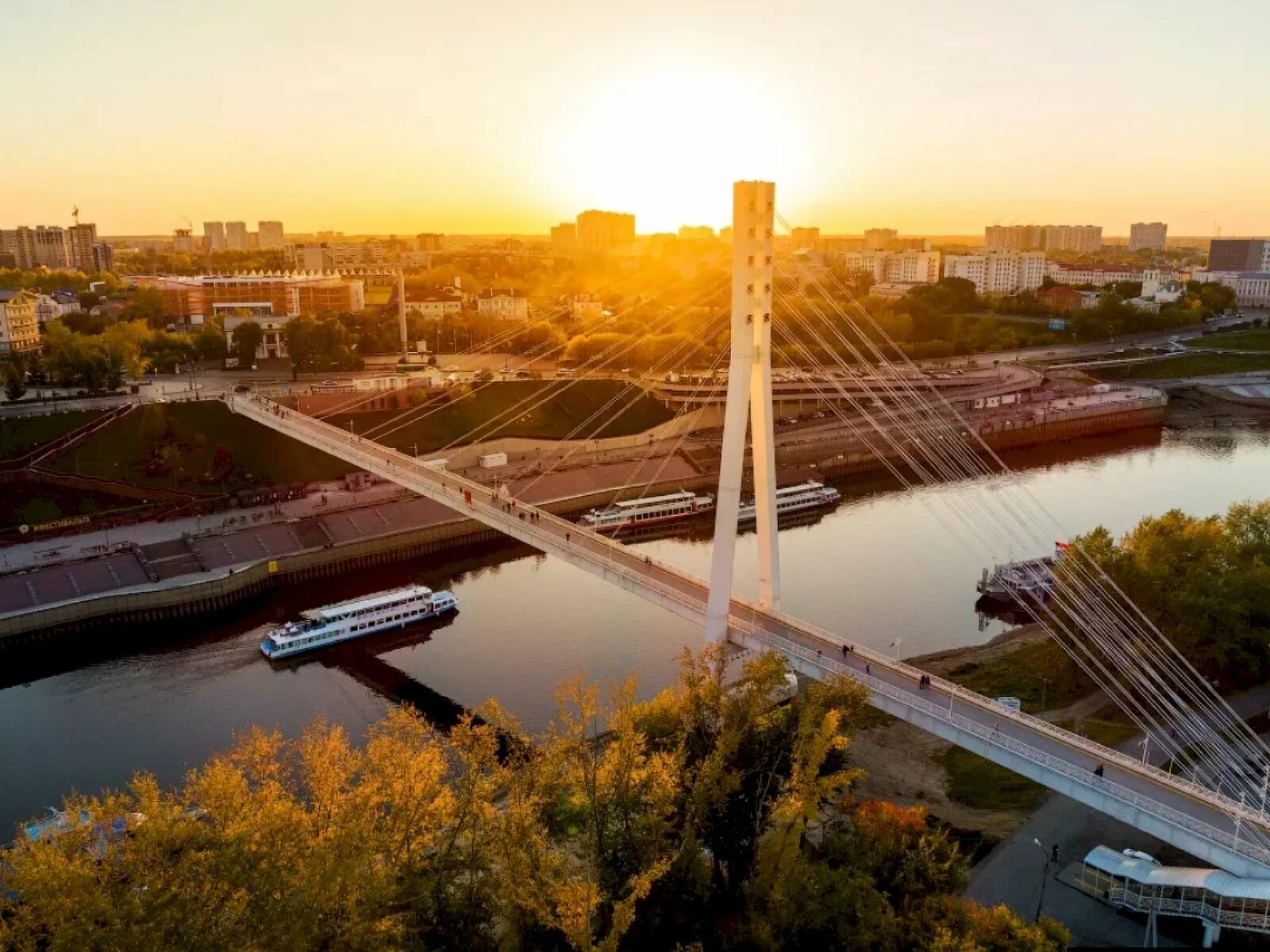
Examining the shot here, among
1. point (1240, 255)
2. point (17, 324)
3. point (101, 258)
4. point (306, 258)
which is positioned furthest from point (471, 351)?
point (1240, 255)

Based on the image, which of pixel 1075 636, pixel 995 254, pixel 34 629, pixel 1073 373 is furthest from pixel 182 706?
pixel 995 254

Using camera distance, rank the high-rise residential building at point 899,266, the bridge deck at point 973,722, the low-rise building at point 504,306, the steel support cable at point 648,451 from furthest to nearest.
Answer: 1. the high-rise residential building at point 899,266
2. the low-rise building at point 504,306
3. the steel support cable at point 648,451
4. the bridge deck at point 973,722

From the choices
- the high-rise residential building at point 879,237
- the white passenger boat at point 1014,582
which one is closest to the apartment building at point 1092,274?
the high-rise residential building at point 879,237

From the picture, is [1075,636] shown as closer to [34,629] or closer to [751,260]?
[751,260]

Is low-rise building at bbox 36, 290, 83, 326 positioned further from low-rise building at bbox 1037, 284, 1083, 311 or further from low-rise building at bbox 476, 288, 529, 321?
low-rise building at bbox 1037, 284, 1083, 311

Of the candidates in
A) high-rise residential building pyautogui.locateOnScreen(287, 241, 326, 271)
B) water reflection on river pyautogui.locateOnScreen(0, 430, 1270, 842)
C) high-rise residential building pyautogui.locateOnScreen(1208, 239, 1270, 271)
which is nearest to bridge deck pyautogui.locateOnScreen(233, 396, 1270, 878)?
water reflection on river pyautogui.locateOnScreen(0, 430, 1270, 842)

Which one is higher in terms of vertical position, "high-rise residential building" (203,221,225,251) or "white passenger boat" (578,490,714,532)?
"high-rise residential building" (203,221,225,251)

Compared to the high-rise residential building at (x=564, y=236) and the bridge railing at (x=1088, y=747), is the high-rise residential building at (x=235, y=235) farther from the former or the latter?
the bridge railing at (x=1088, y=747)
